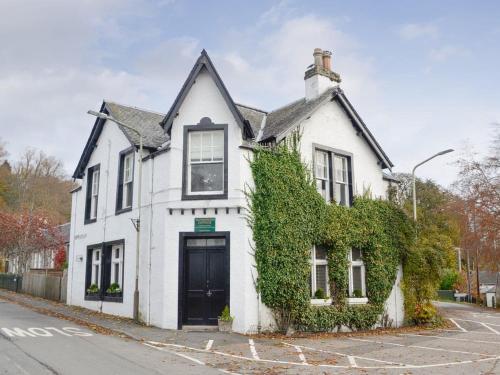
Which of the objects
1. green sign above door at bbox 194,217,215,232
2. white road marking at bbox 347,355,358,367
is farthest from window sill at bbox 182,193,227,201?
white road marking at bbox 347,355,358,367

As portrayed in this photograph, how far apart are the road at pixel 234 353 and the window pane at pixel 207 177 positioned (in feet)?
16.2

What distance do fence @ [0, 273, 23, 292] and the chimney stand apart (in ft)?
84.8

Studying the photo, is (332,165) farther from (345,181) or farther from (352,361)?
(352,361)

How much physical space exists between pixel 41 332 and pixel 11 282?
24901mm

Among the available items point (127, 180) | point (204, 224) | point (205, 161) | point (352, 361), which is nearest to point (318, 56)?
point (205, 161)

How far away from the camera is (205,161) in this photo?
16.7 metres

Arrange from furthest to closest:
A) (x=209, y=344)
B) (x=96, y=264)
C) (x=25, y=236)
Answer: (x=25, y=236) < (x=96, y=264) < (x=209, y=344)

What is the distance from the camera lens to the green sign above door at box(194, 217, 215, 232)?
52.5 feet

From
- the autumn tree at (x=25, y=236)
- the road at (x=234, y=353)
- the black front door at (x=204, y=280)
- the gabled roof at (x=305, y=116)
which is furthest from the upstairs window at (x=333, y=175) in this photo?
the autumn tree at (x=25, y=236)

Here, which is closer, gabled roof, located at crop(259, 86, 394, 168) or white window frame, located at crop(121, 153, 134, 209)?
gabled roof, located at crop(259, 86, 394, 168)

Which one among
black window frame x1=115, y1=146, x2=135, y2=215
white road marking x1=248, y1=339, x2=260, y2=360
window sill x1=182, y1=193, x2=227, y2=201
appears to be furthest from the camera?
black window frame x1=115, y1=146, x2=135, y2=215

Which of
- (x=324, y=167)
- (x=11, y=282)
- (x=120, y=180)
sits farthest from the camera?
(x=11, y=282)

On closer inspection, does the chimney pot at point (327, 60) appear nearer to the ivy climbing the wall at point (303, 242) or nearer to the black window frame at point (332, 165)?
the black window frame at point (332, 165)

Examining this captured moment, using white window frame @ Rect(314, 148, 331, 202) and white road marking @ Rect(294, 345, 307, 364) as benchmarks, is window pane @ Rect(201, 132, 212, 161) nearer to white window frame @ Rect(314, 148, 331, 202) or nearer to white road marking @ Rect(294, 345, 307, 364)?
white window frame @ Rect(314, 148, 331, 202)
